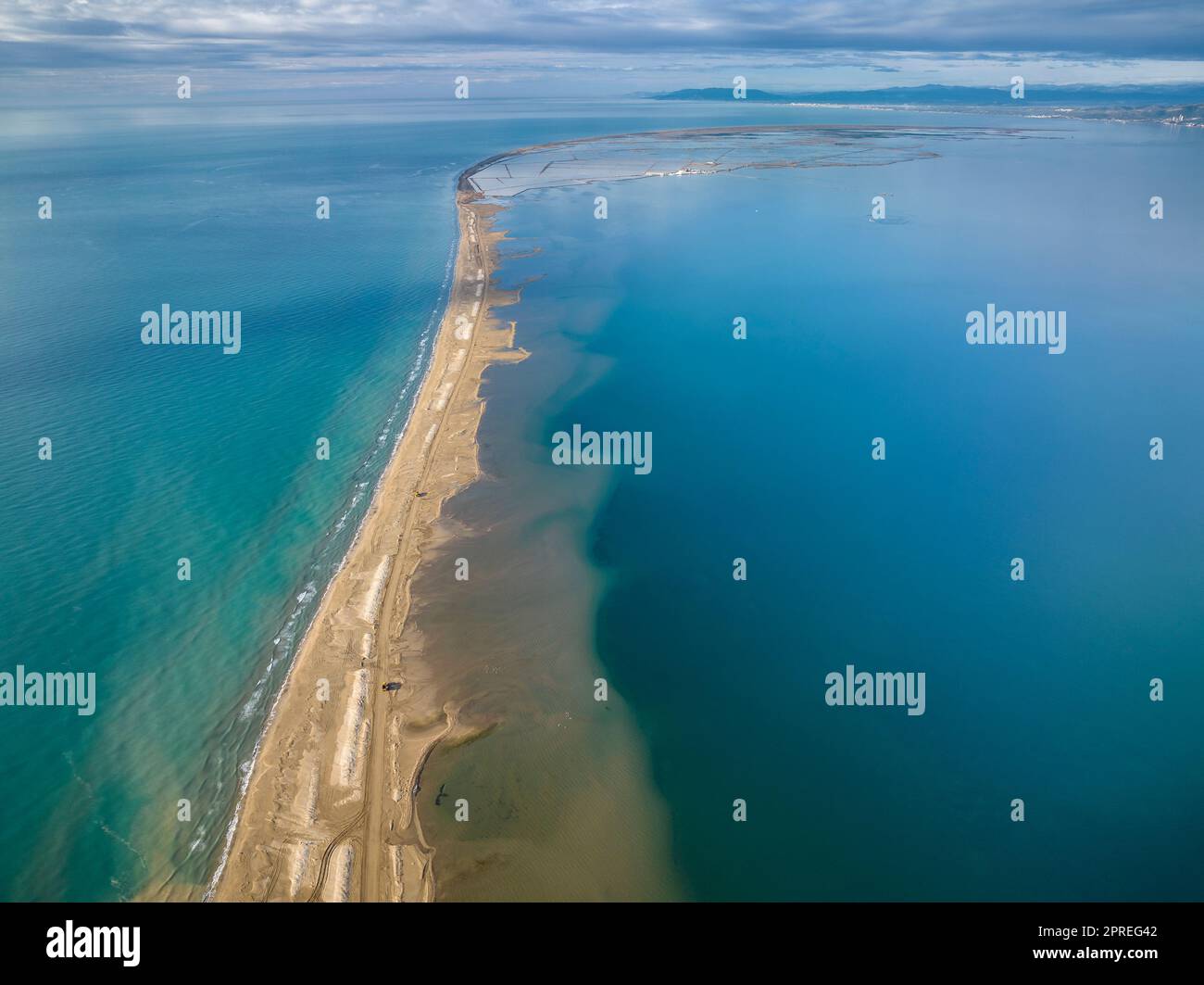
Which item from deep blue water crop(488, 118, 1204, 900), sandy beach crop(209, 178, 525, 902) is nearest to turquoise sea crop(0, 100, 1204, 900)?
deep blue water crop(488, 118, 1204, 900)

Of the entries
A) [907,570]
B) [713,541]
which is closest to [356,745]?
[713,541]

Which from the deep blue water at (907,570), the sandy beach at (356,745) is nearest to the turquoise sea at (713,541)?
the deep blue water at (907,570)

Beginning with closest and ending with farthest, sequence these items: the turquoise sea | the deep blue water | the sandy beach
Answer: the sandy beach → the deep blue water → the turquoise sea

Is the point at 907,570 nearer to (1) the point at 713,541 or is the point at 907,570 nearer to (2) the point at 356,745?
(1) the point at 713,541

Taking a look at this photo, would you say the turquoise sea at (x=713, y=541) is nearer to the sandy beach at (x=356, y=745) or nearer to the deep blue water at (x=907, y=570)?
the deep blue water at (x=907, y=570)

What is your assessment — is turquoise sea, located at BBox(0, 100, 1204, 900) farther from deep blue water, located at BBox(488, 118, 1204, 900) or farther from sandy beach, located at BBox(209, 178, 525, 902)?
sandy beach, located at BBox(209, 178, 525, 902)

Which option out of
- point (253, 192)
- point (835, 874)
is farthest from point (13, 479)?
point (253, 192)

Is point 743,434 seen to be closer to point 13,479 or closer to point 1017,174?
point 13,479
